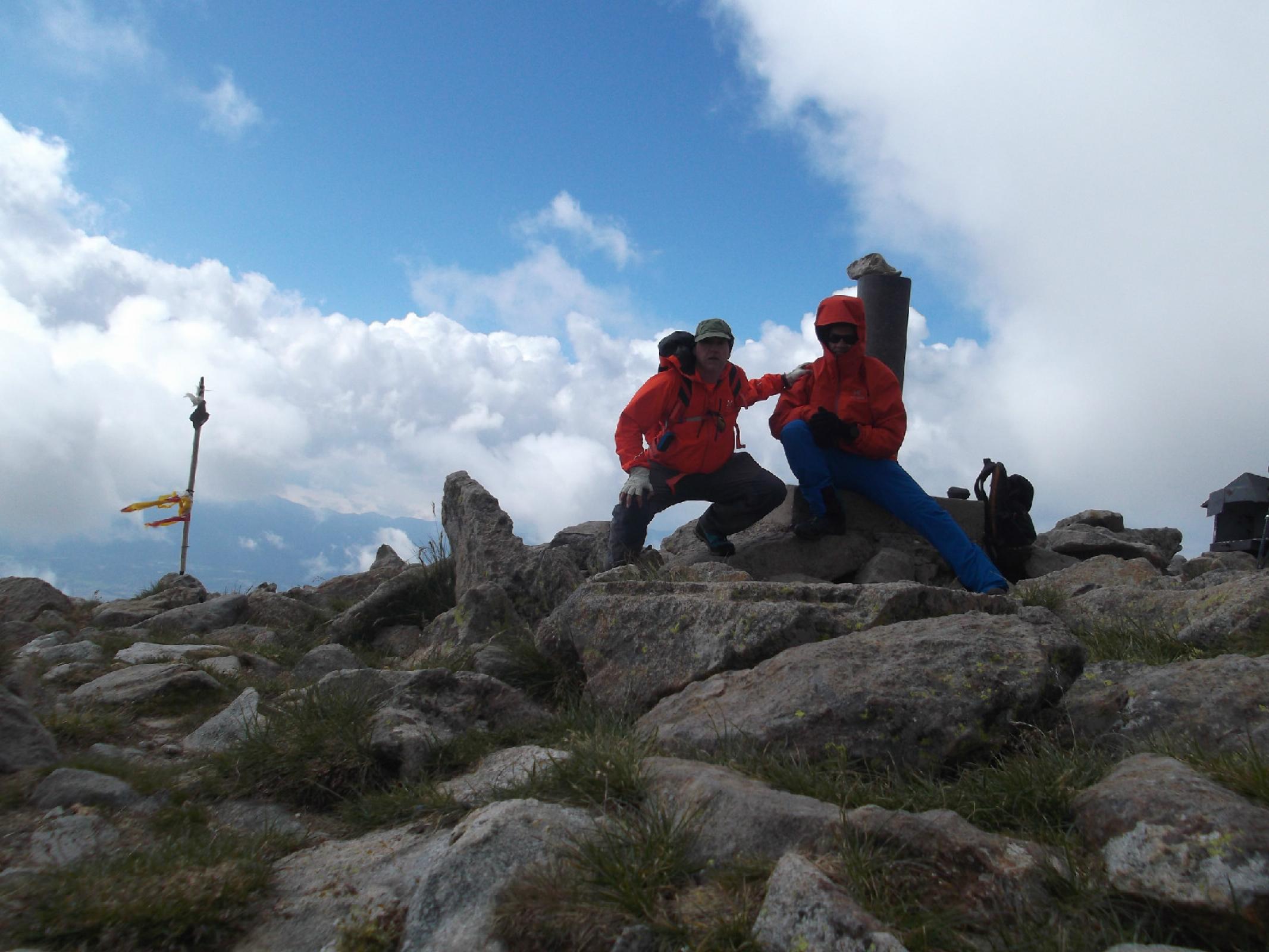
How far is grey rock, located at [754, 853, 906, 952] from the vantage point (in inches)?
92.4

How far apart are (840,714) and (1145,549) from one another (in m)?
7.33

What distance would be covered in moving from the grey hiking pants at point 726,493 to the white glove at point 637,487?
7.5 inches

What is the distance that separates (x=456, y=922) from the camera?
2.83 meters

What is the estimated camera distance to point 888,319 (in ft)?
35.1

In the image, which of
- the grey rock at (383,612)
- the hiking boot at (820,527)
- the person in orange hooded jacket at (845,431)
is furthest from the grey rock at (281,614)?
the person in orange hooded jacket at (845,431)

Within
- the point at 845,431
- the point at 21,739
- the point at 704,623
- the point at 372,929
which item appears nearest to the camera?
the point at 372,929

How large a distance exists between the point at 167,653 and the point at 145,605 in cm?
399

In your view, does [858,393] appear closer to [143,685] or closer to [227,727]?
[227,727]

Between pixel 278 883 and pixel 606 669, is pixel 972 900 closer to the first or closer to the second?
pixel 278 883

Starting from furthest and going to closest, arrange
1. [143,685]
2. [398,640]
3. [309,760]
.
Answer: [398,640]
[143,685]
[309,760]

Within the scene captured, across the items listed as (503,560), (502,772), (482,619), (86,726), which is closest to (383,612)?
(503,560)

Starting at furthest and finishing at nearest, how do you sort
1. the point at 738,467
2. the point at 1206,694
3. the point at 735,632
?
the point at 738,467
the point at 735,632
the point at 1206,694

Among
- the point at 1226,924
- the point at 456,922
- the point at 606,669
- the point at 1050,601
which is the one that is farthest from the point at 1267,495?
the point at 456,922

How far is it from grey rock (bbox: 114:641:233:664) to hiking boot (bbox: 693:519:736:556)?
13.6ft
